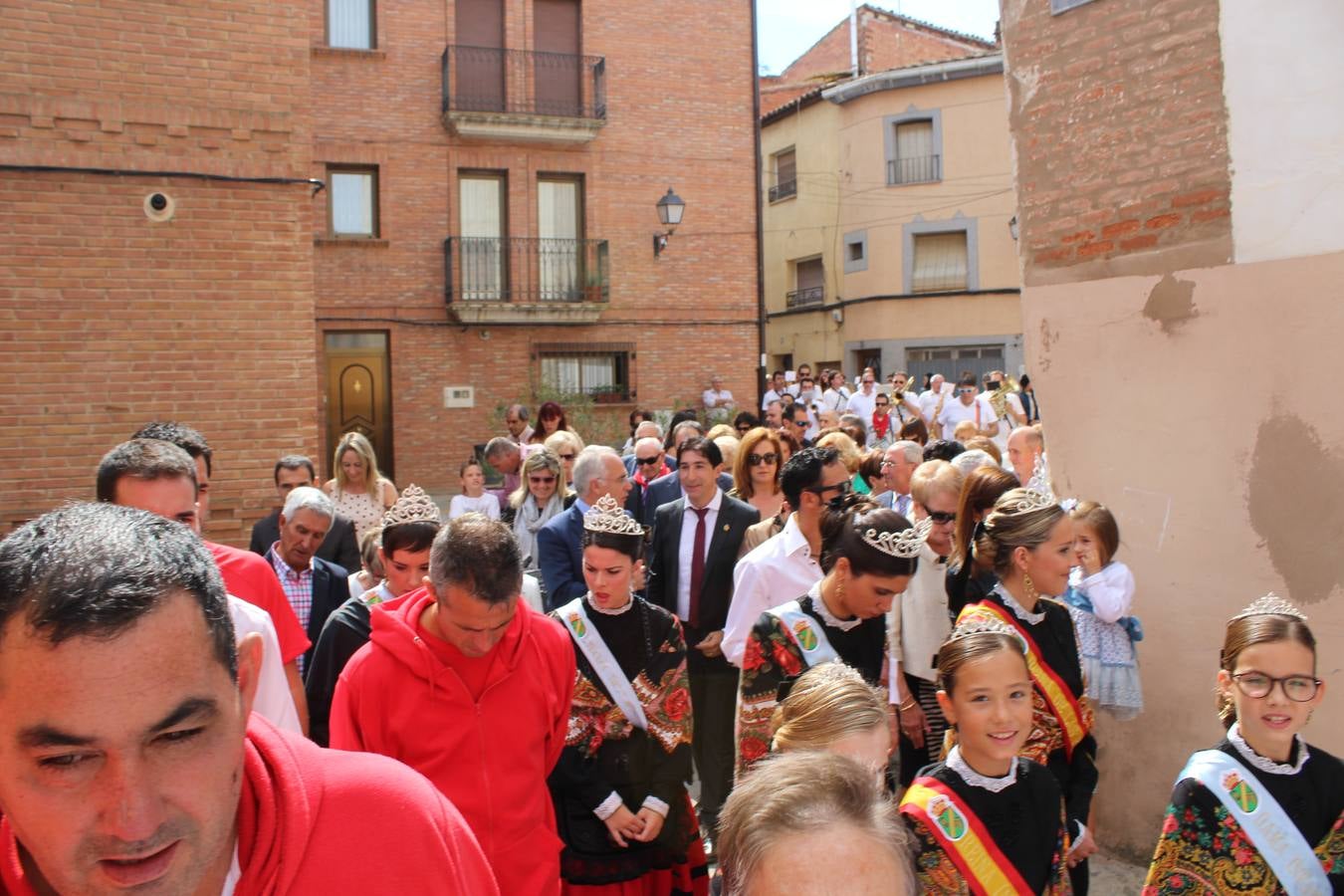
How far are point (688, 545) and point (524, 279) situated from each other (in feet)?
51.3

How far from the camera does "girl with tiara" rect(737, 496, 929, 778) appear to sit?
364 centimetres

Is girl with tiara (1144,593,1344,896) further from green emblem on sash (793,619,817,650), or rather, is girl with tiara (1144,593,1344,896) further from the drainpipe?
the drainpipe

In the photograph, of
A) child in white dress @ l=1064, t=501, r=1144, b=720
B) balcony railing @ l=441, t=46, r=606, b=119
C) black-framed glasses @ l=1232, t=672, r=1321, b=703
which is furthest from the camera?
balcony railing @ l=441, t=46, r=606, b=119

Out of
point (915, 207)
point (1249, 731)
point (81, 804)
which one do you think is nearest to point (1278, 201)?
point (1249, 731)

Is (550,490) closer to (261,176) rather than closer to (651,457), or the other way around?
(651,457)

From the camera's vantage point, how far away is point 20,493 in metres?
8.00

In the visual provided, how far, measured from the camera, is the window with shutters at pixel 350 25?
65.2 feet

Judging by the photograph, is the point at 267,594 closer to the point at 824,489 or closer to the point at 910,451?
the point at 824,489

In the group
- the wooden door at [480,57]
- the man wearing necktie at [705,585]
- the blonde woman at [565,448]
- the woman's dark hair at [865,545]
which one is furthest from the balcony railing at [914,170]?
the woman's dark hair at [865,545]

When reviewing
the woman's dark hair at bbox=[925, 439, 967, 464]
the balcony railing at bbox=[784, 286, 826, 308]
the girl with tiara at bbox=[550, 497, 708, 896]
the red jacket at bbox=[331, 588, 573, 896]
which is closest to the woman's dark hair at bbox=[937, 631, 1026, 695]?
the girl with tiara at bbox=[550, 497, 708, 896]

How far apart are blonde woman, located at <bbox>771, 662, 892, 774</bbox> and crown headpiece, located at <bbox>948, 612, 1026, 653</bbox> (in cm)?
48

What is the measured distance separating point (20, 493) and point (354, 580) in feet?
14.2

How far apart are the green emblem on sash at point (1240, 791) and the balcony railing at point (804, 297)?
89.8 feet

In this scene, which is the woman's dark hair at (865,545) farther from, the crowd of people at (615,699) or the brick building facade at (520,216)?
the brick building facade at (520,216)
